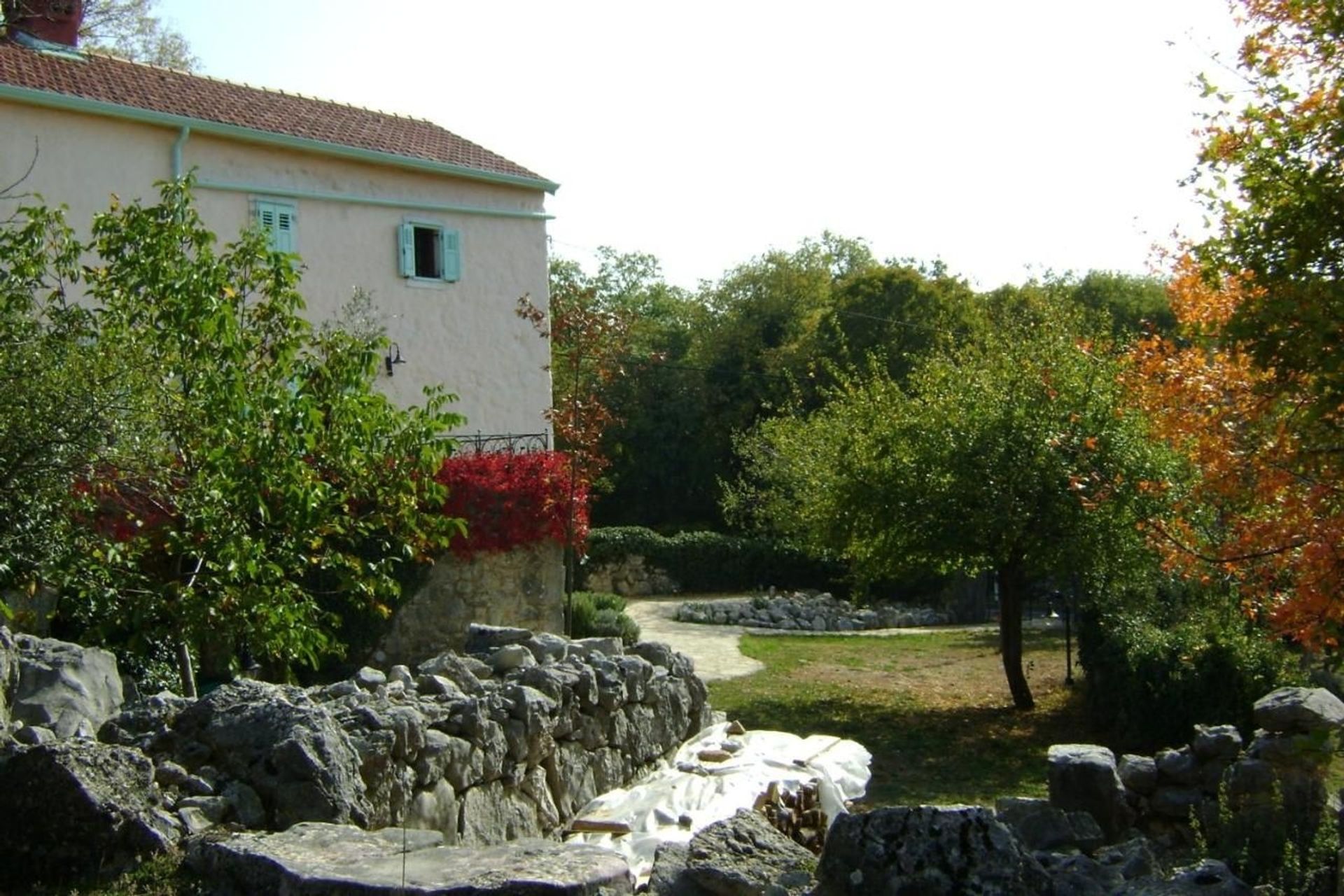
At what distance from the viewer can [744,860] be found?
17.0ft

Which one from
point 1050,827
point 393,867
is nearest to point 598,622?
point 1050,827

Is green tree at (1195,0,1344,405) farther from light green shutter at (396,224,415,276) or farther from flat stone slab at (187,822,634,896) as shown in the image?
light green shutter at (396,224,415,276)

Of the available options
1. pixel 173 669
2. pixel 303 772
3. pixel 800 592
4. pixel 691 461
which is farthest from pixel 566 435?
pixel 691 461

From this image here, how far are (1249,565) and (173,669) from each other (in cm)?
887

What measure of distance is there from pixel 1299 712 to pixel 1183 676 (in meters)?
4.08

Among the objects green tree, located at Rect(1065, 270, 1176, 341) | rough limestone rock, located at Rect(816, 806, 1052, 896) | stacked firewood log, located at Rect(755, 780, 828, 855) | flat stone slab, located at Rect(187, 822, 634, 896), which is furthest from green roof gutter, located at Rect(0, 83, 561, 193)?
green tree, located at Rect(1065, 270, 1176, 341)

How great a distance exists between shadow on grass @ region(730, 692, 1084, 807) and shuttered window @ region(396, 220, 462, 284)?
26.4 ft

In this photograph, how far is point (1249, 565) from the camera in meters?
9.20

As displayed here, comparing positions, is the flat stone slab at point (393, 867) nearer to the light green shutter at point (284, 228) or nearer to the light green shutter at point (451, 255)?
the light green shutter at point (284, 228)

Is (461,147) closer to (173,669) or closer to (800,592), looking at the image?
(173,669)

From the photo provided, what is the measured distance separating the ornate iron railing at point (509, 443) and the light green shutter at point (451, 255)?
241 centimetres

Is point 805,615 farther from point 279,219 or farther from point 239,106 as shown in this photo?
point 239,106

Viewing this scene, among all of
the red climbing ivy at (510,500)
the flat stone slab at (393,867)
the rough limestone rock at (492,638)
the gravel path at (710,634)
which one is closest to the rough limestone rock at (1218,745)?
the rough limestone rock at (492,638)

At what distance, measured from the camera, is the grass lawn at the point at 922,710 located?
12.3 meters
